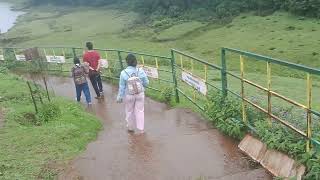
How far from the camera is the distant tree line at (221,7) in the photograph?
35219 millimetres

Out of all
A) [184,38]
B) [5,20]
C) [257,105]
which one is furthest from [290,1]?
[5,20]

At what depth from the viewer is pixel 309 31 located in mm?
31219

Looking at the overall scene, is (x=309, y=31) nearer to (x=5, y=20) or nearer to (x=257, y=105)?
(x=257, y=105)

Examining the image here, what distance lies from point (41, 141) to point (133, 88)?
200 cm

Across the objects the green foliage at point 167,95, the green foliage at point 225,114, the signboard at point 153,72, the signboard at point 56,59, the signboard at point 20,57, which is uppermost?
the green foliage at point 225,114

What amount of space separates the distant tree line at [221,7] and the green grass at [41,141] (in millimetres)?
26854

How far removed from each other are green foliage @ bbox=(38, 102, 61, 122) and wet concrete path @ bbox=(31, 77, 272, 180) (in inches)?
50.0

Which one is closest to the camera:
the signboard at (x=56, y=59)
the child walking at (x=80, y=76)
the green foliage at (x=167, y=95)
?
the green foliage at (x=167, y=95)

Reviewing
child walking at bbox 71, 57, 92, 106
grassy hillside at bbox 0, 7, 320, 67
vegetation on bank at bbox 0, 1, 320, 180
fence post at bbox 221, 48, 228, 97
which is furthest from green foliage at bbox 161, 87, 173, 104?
grassy hillside at bbox 0, 7, 320, 67

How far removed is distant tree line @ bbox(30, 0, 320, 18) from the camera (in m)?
35.2

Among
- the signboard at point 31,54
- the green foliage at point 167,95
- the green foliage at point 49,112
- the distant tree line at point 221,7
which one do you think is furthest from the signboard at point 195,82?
the distant tree line at point 221,7

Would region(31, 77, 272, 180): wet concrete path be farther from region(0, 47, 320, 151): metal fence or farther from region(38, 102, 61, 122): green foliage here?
region(38, 102, 61, 122): green foliage

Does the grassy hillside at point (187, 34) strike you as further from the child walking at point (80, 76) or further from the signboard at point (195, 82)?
the signboard at point (195, 82)

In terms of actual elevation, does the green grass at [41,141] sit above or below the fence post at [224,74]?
below
